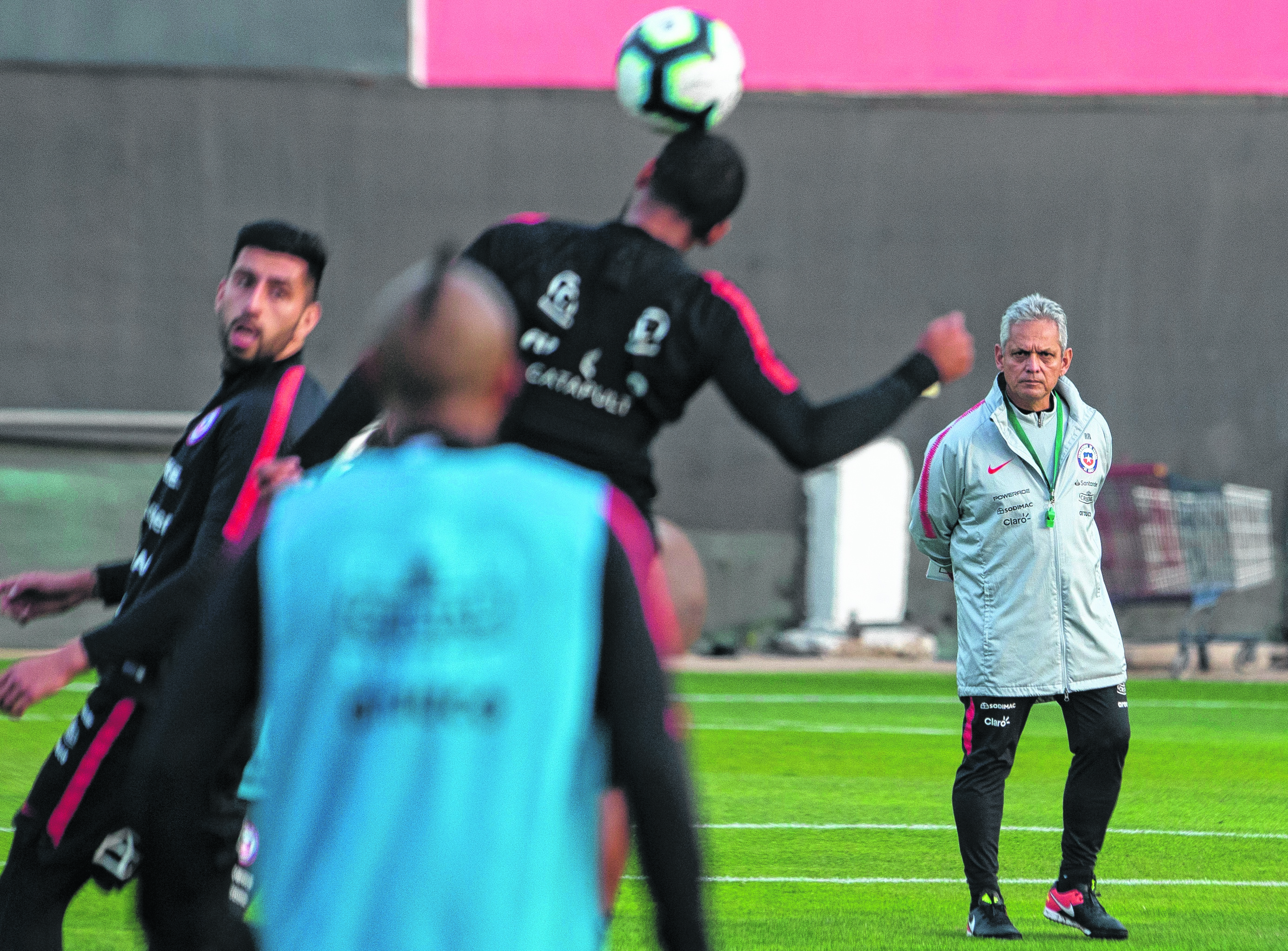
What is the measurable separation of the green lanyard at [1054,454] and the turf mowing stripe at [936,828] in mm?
2649

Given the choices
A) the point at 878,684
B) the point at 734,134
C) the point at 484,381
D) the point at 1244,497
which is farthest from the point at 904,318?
the point at 484,381

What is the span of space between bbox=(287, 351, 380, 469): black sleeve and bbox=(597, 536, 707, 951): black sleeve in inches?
57.8

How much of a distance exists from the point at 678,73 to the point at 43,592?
2.05 m

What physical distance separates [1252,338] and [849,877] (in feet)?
46.0

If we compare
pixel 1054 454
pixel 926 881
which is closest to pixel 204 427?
pixel 1054 454

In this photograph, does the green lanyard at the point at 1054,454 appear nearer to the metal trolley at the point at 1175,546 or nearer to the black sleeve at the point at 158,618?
the black sleeve at the point at 158,618

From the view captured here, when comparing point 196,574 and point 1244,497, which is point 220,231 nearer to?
point 1244,497

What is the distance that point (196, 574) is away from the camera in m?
3.58

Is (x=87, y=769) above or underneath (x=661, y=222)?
underneath

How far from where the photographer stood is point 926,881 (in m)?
7.14

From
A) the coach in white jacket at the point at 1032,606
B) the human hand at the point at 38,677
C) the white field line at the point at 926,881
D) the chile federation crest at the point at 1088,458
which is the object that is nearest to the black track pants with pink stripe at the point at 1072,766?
the coach in white jacket at the point at 1032,606

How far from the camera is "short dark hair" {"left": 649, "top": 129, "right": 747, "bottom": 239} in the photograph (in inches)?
144

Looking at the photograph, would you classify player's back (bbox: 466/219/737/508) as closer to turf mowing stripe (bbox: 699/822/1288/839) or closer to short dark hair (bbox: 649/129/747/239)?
short dark hair (bbox: 649/129/747/239)

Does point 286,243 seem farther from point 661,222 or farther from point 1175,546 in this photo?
point 1175,546
